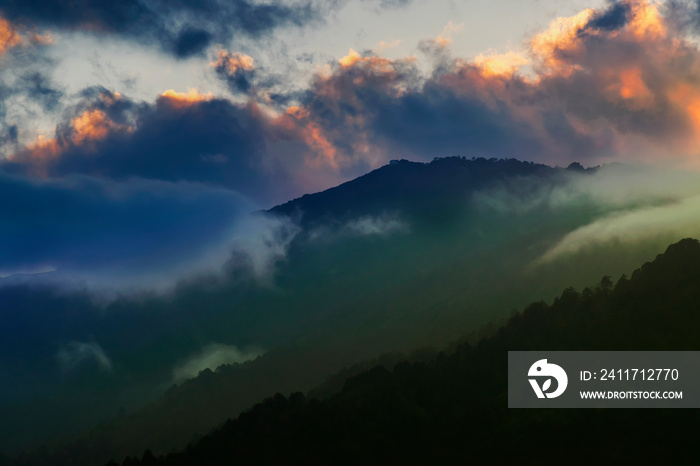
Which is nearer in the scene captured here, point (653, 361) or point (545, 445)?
point (545, 445)

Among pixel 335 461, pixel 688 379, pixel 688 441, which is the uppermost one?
pixel 688 379

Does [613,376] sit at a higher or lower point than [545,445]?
higher

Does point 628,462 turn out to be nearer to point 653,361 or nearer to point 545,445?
point 545,445

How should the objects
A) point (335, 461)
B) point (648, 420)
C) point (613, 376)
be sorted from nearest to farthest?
point (648, 420), point (613, 376), point (335, 461)

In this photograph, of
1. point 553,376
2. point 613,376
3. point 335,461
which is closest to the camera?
point 553,376

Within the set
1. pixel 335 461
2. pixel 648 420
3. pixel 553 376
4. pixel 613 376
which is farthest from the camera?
pixel 335 461

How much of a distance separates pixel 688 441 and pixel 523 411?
49.2m

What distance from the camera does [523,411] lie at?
19412 cm

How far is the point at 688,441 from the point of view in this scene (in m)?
156

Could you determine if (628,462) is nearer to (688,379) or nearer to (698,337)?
(688,379)

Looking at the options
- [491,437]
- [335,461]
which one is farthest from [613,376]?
[335,461]

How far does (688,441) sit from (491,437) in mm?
54506

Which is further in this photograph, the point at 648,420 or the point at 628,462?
the point at 648,420

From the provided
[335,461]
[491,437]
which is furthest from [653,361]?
[335,461]
